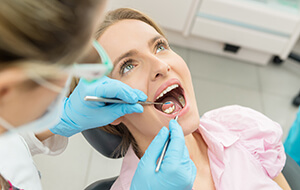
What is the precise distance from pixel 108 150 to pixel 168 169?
18.4 inches

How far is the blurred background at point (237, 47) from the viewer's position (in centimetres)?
245

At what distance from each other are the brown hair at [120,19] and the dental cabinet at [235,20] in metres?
1.30

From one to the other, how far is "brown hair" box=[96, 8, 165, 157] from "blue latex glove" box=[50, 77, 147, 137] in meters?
0.19

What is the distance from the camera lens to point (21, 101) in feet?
1.57

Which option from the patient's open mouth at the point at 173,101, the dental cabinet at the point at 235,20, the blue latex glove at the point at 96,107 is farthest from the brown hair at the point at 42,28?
the dental cabinet at the point at 235,20

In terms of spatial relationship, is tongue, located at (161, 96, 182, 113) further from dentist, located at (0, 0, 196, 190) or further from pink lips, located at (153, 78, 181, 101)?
dentist, located at (0, 0, 196, 190)

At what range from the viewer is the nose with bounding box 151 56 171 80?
3.55 ft

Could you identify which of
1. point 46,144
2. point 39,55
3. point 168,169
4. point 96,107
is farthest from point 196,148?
point 39,55

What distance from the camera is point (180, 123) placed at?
1.11m

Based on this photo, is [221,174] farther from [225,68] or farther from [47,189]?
[225,68]

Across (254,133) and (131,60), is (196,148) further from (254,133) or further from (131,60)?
(131,60)

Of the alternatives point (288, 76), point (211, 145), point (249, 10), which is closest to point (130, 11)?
point (211, 145)

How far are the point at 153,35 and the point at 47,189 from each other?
111cm

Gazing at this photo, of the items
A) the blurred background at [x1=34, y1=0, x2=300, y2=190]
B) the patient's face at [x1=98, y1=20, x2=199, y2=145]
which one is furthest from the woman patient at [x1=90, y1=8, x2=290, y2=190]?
the blurred background at [x1=34, y1=0, x2=300, y2=190]
